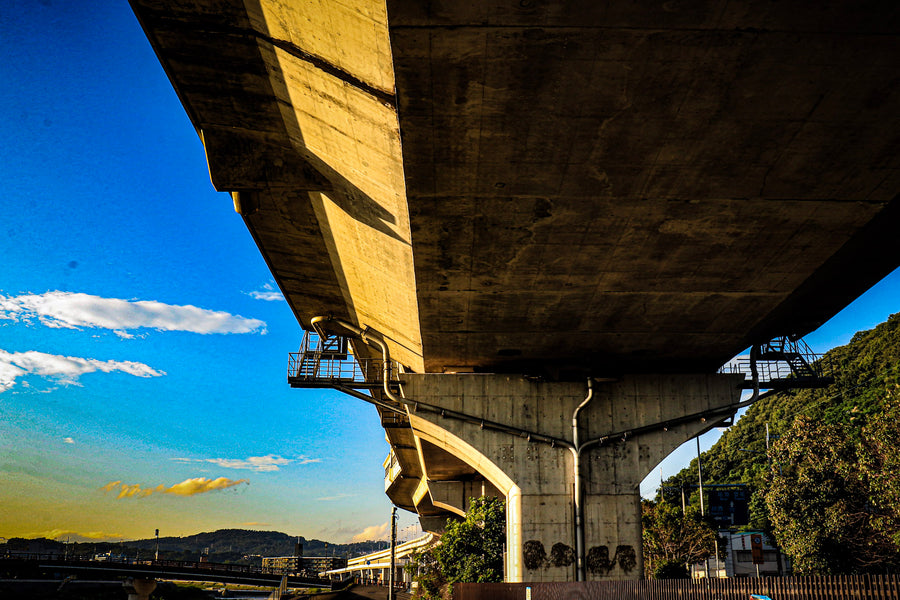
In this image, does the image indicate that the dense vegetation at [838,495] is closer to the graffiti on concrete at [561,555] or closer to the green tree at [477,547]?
the graffiti on concrete at [561,555]

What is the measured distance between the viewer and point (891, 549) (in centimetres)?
3412

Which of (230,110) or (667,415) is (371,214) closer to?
(230,110)

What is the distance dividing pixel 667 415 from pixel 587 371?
3842mm

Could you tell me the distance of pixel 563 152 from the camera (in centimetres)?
1467

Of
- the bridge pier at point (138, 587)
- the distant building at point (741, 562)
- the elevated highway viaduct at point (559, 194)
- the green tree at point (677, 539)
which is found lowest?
the bridge pier at point (138, 587)

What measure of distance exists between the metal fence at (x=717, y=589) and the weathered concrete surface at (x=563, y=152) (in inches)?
327

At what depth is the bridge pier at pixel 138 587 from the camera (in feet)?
254

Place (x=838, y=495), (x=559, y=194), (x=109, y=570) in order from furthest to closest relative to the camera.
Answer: (x=109, y=570) → (x=838, y=495) → (x=559, y=194)

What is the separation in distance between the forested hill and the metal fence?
50.8 meters

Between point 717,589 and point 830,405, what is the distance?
77.9 m

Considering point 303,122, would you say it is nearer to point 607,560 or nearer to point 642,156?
point 642,156

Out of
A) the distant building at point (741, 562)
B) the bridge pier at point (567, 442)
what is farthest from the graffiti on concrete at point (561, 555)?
the distant building at point (741, 562)

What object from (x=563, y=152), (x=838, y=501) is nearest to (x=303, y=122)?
(x=563, y=152)

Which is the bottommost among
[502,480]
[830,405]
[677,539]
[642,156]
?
[677,539]
